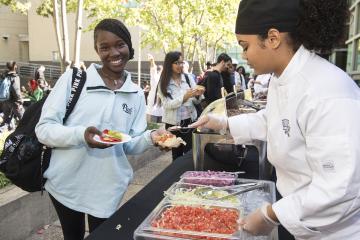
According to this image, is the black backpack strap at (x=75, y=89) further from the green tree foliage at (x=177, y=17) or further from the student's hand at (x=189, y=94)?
the green tree foliage at (x=177, y=17)

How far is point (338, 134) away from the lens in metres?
0.94

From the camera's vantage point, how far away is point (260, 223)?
3.69 feet

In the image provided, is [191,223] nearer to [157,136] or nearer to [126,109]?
[157,136]

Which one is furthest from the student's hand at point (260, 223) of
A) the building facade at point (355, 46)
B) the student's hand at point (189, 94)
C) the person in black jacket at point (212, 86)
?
the building facade at point (355, 46)

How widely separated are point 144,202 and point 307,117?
1079 mm

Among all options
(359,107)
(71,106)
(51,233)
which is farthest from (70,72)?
(51,233)

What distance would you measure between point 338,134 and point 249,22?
1.41ft

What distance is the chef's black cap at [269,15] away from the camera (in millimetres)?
1066

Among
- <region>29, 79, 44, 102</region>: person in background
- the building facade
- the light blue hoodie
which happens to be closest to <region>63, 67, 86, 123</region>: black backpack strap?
the light blue hoodie

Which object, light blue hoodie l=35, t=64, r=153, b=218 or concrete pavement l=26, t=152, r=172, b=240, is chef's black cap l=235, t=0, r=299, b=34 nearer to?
light blue hoodie l=35, t=64, r=153, b=218

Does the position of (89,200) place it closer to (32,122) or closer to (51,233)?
(32,122)

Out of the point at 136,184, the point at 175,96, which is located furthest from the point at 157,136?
the point at 136,184

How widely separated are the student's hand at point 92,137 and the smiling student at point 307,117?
0.76m

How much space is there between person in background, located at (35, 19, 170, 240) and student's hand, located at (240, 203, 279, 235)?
0.92 metres
